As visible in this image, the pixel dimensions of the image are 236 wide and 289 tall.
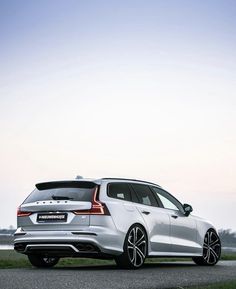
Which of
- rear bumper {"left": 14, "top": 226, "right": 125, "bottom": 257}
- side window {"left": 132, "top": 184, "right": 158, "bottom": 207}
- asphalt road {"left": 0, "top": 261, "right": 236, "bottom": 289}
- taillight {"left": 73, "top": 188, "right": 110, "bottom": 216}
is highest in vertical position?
side window {"left": 132, "top": 184, "right": 158, "bottom": 207}

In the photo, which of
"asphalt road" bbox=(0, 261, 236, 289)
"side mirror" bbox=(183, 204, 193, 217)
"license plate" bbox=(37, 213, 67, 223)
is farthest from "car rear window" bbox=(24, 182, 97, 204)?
"side mirror" bbox=(183, 204, 193, 217)

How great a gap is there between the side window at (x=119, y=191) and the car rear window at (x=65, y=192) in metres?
0.40

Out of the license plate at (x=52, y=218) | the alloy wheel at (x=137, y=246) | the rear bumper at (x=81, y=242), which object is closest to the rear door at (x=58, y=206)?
the license plate at (x=52, y=218)

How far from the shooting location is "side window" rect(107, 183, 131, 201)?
40.3 feet

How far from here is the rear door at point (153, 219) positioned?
12.6 meters

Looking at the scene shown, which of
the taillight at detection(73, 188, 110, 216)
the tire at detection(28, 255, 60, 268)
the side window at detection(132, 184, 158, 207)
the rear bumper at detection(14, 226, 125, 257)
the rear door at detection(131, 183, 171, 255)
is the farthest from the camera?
the side window at detection(132, 184, 158, 207)

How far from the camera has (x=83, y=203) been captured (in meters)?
11.7

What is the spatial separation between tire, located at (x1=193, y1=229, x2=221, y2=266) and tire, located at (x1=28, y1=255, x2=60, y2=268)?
3.34 metres

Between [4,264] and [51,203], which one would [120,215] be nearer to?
[51,203]

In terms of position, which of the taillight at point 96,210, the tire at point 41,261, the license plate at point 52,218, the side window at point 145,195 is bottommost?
the tire at point 41,261

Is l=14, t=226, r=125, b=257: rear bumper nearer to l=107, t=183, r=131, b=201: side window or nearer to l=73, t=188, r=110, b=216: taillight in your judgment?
l=73, t=188, r=110, b=216: taillight

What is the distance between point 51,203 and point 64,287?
364cm

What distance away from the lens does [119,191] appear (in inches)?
493

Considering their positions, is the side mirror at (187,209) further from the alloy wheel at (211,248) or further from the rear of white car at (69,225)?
the rear of white car at (69,225)
